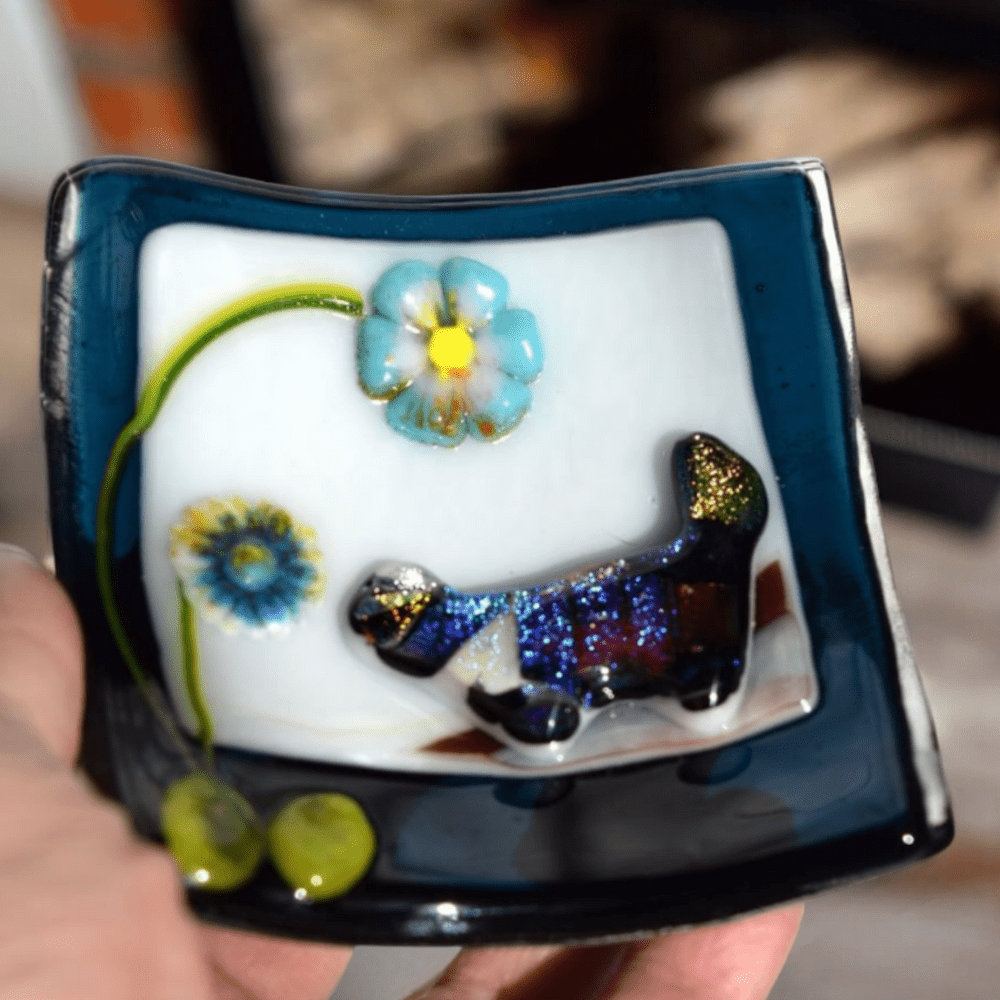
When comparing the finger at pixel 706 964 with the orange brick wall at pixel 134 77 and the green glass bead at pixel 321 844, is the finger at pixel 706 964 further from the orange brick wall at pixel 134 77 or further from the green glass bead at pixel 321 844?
the orange brick wall at pixel 134 77

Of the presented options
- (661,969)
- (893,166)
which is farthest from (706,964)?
(893,166)

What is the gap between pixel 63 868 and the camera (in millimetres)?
564

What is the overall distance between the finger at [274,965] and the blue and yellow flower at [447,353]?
0.40 m

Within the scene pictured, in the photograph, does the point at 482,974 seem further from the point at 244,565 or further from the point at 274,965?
the point at 244,565

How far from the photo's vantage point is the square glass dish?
61 cm

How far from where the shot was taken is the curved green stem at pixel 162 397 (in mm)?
677

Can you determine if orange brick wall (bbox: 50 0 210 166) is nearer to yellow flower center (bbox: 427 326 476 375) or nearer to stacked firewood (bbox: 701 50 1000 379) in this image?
stacked firewood (bbox: 701 50 1000 379)

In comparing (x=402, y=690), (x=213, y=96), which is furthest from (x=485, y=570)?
(x=213, y=96)

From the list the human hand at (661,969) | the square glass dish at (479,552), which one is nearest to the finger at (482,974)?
the human hand at (661,969)

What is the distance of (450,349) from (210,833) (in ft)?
1.20

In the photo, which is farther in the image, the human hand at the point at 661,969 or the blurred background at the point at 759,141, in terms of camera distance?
the blurred background at the point at 759,141

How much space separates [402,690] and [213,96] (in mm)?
1091

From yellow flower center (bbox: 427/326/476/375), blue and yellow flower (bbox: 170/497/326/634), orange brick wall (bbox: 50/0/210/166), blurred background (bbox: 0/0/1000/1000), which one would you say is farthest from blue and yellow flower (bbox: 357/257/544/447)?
orange brick wall (bbox: 50/0/210/166)

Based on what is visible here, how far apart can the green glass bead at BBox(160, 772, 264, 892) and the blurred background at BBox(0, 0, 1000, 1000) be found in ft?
1.45
